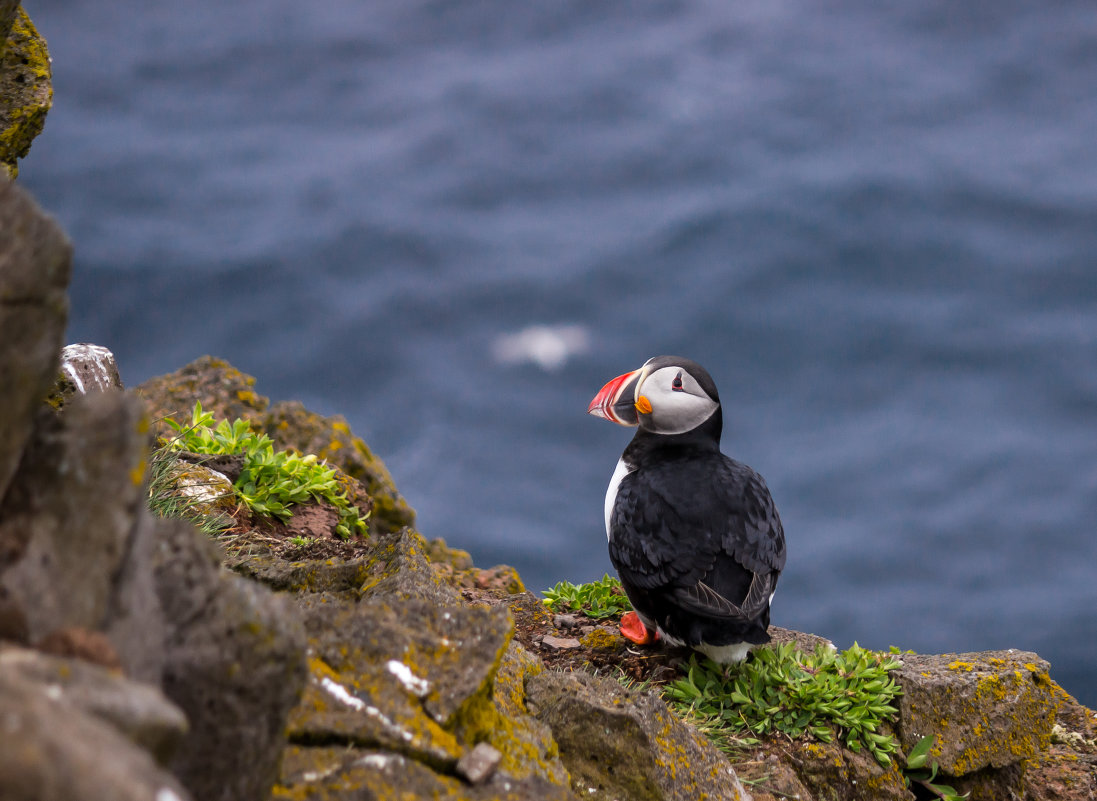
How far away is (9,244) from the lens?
1935mm

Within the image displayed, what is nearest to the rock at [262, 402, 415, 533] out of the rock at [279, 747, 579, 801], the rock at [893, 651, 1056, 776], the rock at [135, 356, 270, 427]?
the rock at [135, 356, 270, 427]

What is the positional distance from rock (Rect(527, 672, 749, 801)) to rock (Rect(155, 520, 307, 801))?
1.69m

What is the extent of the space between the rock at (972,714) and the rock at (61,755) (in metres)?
4.53

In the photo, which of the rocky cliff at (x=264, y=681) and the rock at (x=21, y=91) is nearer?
the rocky cliff at (x=264, y=681)

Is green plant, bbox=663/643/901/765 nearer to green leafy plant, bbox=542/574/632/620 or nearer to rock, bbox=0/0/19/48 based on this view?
green leafy plant, bbox=542/574/632/620

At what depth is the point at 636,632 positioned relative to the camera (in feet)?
18.8

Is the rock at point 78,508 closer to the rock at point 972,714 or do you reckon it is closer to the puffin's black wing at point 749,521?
the puffin's black wing at point 749,521

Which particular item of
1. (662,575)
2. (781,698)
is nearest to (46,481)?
(662,575)

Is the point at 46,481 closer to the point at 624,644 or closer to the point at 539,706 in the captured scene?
the point at 539,706

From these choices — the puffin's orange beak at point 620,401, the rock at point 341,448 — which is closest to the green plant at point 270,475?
the rock at point 341,448

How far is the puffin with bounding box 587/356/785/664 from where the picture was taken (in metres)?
5.03

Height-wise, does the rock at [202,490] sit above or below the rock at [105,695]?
above

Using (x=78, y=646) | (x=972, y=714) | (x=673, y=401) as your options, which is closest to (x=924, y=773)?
(x=972, y=714)

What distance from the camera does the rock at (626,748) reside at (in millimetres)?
3727
